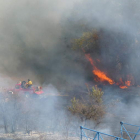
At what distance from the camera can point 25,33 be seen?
20422 mm

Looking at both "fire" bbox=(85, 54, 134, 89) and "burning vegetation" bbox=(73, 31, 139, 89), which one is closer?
"fire" bbox=(85, 54, 134, 89)

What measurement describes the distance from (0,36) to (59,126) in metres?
13.9

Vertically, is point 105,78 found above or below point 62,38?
below

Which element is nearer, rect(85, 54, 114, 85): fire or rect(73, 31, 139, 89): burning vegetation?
rect(73, 31, 139, 89): burning vegetation

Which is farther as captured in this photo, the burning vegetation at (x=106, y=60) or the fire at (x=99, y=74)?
the fire at (x=99, y=74)

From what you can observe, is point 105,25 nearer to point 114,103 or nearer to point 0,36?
point 114,103

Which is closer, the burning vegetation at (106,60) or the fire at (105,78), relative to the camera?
the fire at (105,78)

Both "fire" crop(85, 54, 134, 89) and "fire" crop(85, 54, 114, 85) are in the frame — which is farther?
"fire" crop(85, 54, 114, 85)

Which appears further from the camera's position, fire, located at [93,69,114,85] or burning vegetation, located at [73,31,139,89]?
fire, located at [93,69,114,85]

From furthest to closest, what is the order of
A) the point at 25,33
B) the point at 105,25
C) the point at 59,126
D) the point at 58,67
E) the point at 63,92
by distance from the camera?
the point at 25,33 < the point at 58,67 < the point at 105,25 < the point at 63,92 < the point at 59,126

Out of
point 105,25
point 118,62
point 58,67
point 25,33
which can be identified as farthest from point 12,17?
point 118,62

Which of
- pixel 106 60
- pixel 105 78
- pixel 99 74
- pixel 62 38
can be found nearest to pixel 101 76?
pixel 99 74

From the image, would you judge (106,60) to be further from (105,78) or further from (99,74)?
(105,78)

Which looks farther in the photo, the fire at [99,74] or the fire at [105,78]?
the fire at [99,74]
